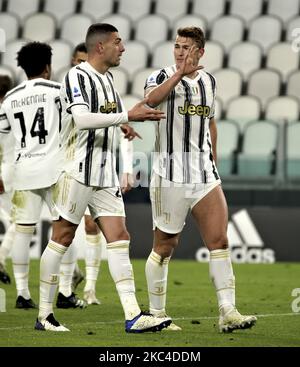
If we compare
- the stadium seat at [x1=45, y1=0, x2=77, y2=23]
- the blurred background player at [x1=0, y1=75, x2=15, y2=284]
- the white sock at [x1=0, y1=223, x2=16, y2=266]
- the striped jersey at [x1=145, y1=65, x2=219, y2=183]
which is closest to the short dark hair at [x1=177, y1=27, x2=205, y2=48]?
the striped jersey at [x1=145, y1=65, x2=219, y2=183]

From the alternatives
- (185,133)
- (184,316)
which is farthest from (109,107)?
(184,316)

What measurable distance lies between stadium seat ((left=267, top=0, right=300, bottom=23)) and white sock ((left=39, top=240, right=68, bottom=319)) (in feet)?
41.3

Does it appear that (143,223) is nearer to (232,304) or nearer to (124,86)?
(124,86)

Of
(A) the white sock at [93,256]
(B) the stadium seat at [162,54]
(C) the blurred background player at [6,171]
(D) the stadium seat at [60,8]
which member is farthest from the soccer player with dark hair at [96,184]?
(D) the stadium seat at [60,8]

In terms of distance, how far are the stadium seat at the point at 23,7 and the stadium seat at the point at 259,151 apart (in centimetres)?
611

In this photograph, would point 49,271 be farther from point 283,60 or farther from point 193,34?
point 283,60

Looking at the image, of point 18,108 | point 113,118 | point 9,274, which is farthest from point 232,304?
point 9,274

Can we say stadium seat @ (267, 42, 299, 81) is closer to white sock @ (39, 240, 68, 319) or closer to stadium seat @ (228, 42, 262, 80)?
stadium seat @ (228, 42, 262, 80)

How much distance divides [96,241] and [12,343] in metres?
3.15

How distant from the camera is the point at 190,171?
8.15m

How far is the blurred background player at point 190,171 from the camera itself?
317 inches

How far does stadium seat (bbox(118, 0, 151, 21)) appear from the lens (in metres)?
20.5

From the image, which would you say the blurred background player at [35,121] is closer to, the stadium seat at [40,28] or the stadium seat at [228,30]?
the stadium seat at [228,30]
